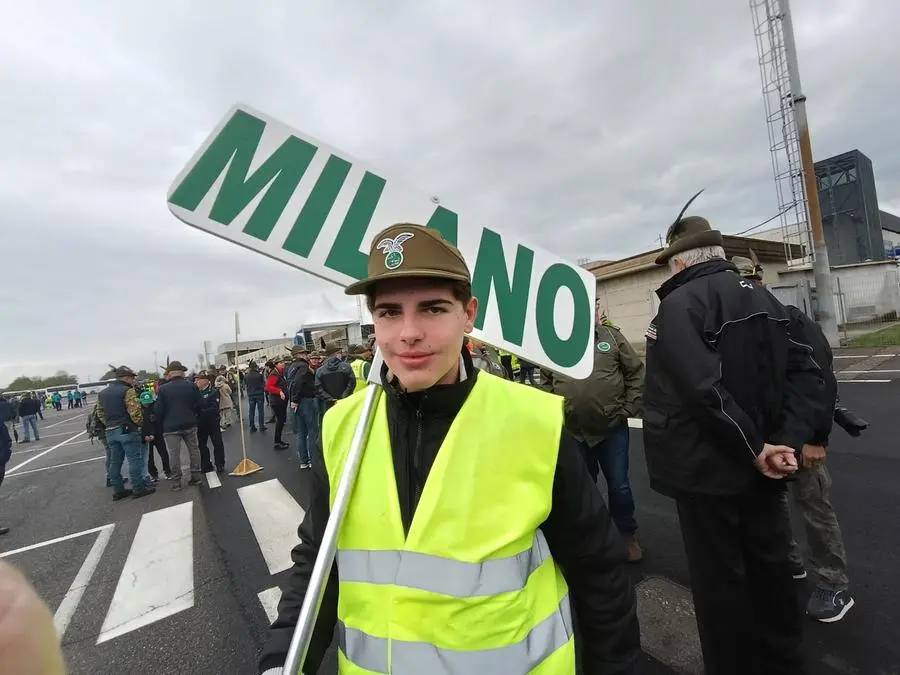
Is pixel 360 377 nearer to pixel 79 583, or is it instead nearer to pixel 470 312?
pixel 470 312

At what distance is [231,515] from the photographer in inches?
220

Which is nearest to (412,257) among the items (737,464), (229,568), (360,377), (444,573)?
(444,573)

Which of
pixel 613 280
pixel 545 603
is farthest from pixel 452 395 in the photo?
pixel 613 280

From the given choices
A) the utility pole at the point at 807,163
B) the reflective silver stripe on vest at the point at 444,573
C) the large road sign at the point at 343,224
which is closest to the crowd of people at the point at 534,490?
the reflective silver stripe on vest at the point at 444,573

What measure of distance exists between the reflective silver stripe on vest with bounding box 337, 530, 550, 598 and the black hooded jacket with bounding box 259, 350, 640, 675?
0.17 meters

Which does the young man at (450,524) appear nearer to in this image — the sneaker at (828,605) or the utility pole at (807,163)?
the sneaker at (828,605)

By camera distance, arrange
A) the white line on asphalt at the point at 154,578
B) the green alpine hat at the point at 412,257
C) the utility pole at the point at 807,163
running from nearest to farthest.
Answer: the green alpine hat at the point at 412,257
the white line on asphalt at the point at 154,578
the utility pole at the point at 807,163

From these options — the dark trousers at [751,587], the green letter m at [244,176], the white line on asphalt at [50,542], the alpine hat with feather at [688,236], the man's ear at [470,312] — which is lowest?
the white line on asphalt at [50,542]

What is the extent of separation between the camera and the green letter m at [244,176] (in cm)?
149

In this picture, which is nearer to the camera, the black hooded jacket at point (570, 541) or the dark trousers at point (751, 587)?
the black hooded jacket at point (570, 541)

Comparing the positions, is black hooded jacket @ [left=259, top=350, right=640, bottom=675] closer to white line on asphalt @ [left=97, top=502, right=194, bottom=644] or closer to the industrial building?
white line on asphalt @ [left=97, top=502, right=194, bottom=644]

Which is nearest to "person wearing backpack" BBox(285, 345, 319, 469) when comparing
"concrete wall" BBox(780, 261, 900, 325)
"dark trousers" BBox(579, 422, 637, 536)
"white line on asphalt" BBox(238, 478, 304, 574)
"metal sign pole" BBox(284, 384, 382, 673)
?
"white line on asphalt" BBox(238, 478, 304, 574)

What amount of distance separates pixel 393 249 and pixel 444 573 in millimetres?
895

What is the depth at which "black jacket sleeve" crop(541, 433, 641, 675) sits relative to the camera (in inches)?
51.1
